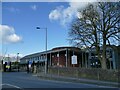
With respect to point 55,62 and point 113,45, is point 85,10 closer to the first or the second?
point 113,45

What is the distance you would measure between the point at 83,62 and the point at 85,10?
100ft

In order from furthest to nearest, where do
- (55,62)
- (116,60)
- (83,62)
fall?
(55,62) < (83,62) < (116,60)

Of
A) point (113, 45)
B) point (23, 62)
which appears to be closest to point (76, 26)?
point (113, 45)

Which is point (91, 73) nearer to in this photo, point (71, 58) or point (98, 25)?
point (98, 25)

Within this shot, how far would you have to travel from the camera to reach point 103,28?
44.4m

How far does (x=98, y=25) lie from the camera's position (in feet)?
145

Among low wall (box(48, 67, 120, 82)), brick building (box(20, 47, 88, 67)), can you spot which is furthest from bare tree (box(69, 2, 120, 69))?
brick building (box(20, 47, 88, 67))

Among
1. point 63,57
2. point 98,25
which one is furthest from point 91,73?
point 63,57

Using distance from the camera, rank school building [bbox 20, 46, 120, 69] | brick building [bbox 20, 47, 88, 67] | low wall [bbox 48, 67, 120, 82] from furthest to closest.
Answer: brick building [bbox 20, 47, 88, 67], school building [bbox 20, 46, 120, 69], low wall [bbox 48, 67, 120, 82]

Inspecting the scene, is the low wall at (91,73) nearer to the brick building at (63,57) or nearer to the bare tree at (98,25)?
the bare tree at (98,25)

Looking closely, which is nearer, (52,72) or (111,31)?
(111,31)

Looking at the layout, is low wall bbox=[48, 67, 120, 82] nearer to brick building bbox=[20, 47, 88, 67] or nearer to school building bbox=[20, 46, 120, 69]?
school building bbox=[20, 46, 120, 69]

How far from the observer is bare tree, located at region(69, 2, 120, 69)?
43344mm

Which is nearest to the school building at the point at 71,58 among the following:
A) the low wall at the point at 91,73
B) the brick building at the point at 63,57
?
the brick building at the point at 63,57
